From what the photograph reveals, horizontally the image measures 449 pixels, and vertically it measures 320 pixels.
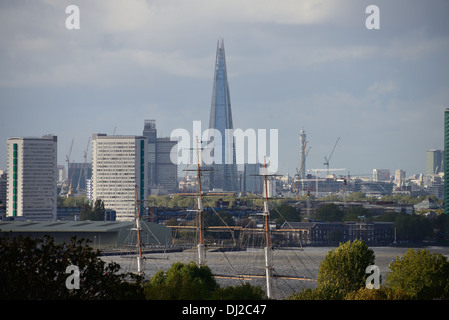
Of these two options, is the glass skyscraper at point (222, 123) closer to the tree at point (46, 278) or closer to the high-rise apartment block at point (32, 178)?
the high-rise apartment block at point (32, 178)

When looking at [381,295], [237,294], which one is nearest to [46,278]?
[237,294]

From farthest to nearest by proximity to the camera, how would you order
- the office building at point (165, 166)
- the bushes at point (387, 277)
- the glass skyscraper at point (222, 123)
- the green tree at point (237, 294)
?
the office building at point (165, 166)
the glass skyscraper at point (222, 123)
the bushes at point (387, 277)
the green tree at point (237, 294)

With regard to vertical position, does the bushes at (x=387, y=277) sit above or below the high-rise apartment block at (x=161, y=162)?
below

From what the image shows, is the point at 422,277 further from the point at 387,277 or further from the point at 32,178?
the point at 32,178

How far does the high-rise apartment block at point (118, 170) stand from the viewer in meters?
97.2

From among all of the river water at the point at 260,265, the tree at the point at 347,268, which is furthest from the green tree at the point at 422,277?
the river water at the point at 260,265

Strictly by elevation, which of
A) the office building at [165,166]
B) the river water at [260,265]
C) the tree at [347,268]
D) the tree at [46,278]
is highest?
the office building at [165,166]

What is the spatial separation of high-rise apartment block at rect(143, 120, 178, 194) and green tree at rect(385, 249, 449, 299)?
126 m

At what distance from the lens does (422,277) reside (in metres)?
23.7

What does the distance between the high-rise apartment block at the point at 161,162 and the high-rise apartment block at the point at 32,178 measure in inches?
2117

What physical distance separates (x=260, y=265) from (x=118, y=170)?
204ft
